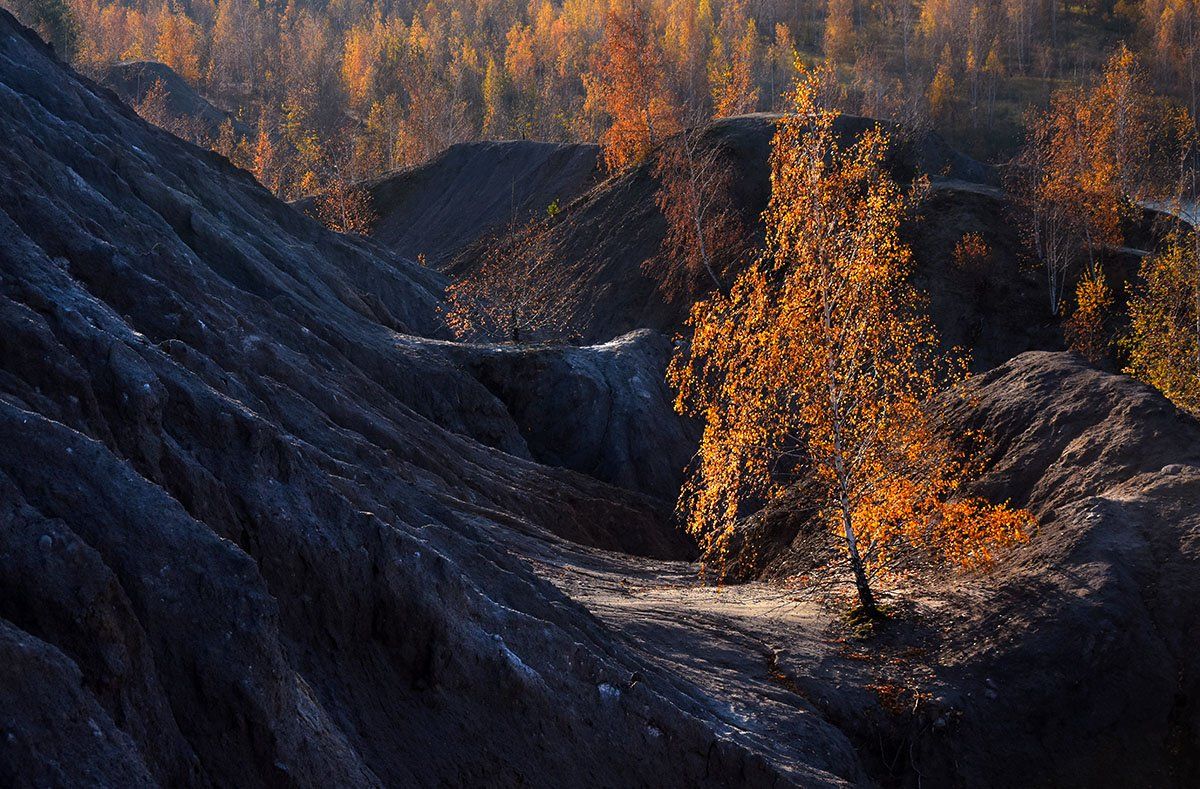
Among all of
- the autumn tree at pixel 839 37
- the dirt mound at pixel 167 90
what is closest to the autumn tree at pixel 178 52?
the dirt mound at pixel 167 90

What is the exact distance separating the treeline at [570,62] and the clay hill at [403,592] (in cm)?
7935

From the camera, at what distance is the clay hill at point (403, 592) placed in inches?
338

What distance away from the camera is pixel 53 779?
6.77 meters

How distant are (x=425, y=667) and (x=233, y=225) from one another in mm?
29820

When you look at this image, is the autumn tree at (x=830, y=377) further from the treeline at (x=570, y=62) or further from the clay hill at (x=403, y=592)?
the treeline at (x=570, y=62)

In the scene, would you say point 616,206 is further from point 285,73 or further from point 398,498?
point 285,73

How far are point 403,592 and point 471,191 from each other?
246ft

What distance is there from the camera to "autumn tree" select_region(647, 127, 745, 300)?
57.7 metres

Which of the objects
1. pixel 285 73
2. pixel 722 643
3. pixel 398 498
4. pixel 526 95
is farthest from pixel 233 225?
pixel 285 73

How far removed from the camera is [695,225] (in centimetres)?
5847

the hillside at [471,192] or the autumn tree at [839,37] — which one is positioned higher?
the autumn tree at [839,37]

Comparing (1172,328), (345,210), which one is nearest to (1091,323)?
(1172,328)

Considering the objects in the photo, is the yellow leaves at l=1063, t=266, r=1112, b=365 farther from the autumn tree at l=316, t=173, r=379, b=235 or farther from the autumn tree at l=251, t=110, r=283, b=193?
the autumn tree at l=251, t=110, r=283, b=193

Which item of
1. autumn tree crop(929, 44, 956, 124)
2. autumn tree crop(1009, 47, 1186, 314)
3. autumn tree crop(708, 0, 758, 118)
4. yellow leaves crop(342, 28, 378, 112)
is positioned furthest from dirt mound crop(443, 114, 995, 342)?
yellow leaves crop(342, 28, 378, 112)
